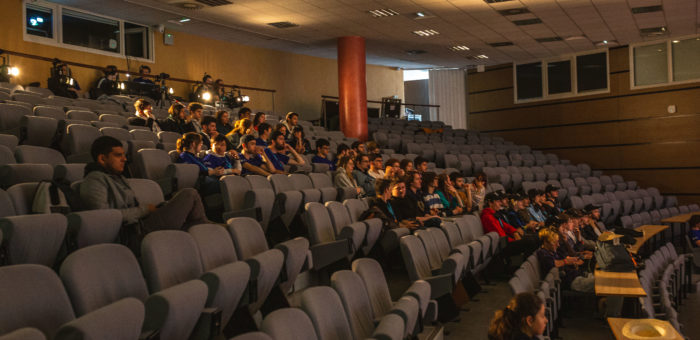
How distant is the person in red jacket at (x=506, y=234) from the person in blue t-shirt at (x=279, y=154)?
1.47 meters

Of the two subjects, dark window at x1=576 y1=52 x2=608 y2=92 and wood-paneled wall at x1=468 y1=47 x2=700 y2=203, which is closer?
wood-paneled wall at x1=468 y1=47 x2=700 y2=203

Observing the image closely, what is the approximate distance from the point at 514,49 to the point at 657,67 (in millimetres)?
2030

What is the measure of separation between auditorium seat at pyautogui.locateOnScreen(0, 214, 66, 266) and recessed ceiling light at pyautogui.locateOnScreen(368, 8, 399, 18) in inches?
214

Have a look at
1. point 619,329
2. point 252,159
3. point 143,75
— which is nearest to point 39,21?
point 143,75

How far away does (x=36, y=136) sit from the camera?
3334mm

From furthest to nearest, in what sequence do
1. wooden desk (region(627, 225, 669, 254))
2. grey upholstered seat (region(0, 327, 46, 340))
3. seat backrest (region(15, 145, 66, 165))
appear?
wooden desk (region(627, 225, 669, 254))
seat backrest (region(15, 145, 66, 165))
grey upholstered seat (region(0, 327, 46, 340))

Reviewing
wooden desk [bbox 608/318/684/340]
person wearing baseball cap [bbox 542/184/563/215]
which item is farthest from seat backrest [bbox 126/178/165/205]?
person wearing baseball cap [bbox 542/184/563/215]

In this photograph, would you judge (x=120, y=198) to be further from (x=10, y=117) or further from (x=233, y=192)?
(x=10, y=117)

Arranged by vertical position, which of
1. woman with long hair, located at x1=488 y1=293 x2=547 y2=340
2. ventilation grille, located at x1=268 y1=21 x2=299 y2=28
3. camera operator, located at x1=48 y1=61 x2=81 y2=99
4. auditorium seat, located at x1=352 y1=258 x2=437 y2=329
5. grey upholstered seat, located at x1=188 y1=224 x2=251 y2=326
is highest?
ventilation grille, located at x1=268 y1=21 x2=299 y2=28

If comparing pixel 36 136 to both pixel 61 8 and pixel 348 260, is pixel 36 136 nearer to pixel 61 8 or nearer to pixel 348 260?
pixel 348 260

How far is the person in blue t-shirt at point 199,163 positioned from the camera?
10.8 feet

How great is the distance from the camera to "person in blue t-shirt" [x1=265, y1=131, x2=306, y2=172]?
14.1ft

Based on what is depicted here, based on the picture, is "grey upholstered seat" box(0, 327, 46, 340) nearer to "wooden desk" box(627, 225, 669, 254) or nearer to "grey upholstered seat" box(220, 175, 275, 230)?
"grey upholstered seat" box(220, 175, 275, 230)

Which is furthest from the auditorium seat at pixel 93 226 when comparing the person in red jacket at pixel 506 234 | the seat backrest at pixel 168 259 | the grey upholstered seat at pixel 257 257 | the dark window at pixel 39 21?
the dark window at pixel 39 21
